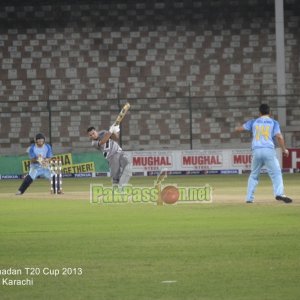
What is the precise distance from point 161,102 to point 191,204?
79.0 feet

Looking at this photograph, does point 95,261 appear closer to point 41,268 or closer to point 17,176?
point 41,268

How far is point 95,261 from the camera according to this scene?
13.9 m

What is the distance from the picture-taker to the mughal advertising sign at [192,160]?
44.9 meters

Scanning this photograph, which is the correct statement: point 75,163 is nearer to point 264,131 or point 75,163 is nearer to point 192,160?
point 192,160

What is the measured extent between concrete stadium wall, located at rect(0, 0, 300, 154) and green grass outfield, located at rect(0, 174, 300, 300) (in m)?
23.5

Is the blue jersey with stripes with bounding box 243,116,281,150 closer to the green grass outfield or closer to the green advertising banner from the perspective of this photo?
the green grass outfield

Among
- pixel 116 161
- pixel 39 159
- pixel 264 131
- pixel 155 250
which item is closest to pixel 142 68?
pixel 39 159

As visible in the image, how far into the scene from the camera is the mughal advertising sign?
44875 mm

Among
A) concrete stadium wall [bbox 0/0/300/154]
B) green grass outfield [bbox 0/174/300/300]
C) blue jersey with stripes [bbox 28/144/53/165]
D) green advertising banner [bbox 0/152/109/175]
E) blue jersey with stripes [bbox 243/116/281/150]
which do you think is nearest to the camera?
green grass outfield [bbox 0/174/300/300]

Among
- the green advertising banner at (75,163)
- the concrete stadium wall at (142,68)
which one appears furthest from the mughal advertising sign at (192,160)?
the concrete stadium wall at (142,68)

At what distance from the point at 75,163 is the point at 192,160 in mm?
4731

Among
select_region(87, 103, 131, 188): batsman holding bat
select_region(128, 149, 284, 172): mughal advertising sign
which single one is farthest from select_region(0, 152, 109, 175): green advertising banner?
select_region(87, 103, 131, 188): batsman holding bat

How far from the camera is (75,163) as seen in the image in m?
45.6

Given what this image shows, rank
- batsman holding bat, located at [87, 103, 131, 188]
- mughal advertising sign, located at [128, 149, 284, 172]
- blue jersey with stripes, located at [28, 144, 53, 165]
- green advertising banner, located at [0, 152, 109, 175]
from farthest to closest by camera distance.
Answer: green advertising banner, located at [0, 152, 109, 175]
mughal advertising sign, located at [128, 149, 284, 172]
blue jersey with stripes, located at [28, 144, 53, 165]
batsman holding bat, located at [87, 103, 131, 188]
